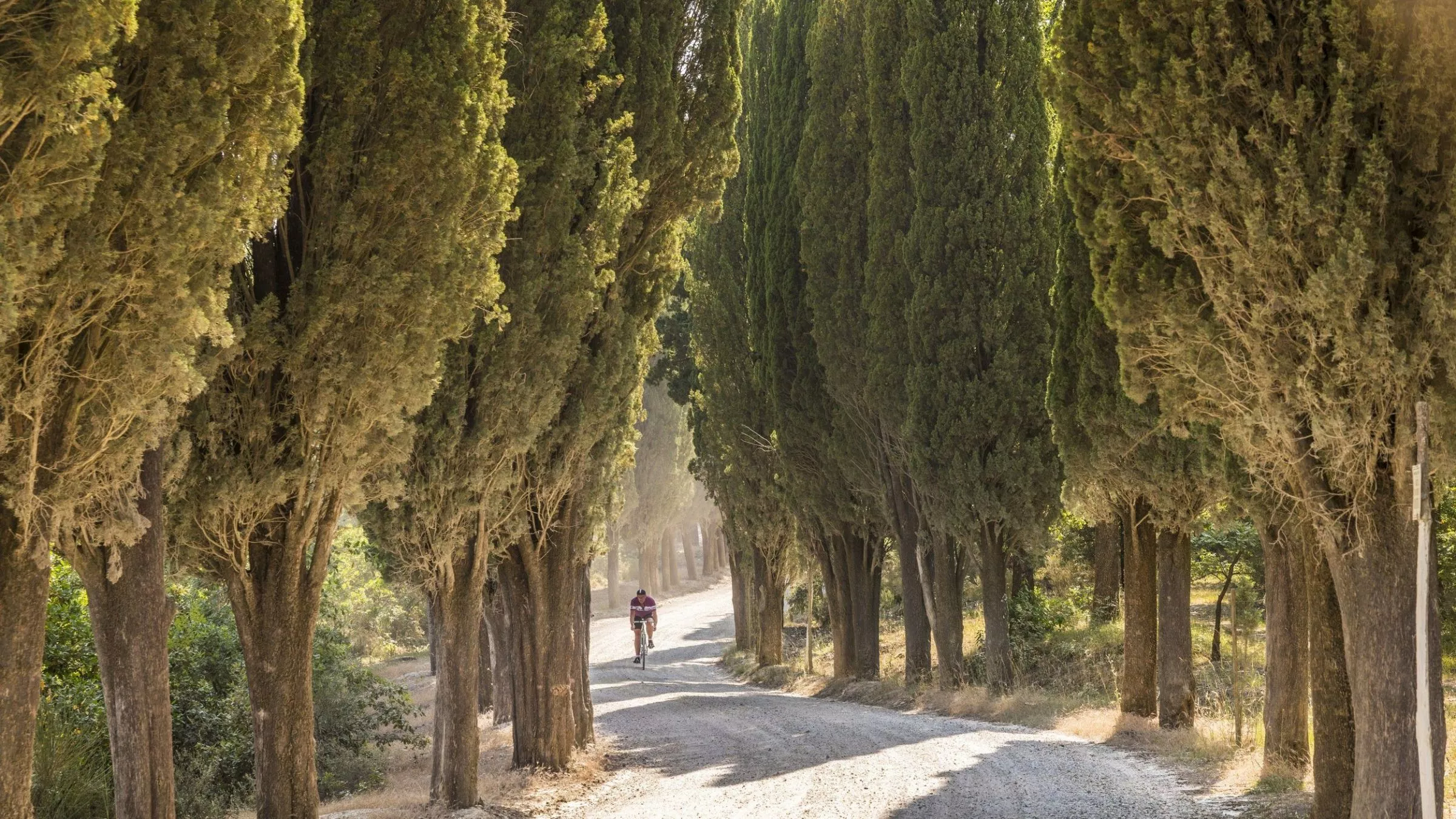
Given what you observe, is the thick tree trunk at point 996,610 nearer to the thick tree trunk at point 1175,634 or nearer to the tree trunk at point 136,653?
the thick tree trunk at point 1175,634

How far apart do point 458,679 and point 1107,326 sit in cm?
715

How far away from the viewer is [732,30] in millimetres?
15406

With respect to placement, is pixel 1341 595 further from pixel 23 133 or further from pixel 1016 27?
pixel 1016 27

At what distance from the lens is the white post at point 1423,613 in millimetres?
6984

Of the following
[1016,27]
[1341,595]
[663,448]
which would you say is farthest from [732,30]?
[663,448]

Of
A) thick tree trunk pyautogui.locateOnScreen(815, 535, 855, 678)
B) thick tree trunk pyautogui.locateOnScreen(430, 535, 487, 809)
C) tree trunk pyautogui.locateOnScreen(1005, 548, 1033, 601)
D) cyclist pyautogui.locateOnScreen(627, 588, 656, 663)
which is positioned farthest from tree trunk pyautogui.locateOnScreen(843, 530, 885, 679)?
thick tree trunk pyautogui.locateOnScreen(430, 535, 487, 809)

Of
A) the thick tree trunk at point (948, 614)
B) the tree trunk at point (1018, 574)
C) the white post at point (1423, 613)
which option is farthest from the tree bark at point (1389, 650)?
the tree trunk at point (1018, 574)

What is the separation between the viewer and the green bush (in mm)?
10961

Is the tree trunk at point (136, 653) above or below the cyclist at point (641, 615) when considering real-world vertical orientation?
above

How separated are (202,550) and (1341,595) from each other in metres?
7.46

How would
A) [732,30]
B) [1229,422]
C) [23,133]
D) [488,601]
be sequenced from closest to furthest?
[23,133] < [1229,422] < [732,30] < [488,601]

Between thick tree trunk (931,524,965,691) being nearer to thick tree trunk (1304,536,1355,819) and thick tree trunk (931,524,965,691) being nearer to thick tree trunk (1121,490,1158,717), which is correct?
thick tree trunk (1121,490,1158,717)

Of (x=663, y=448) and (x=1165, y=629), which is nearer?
(x=1165, y=629)

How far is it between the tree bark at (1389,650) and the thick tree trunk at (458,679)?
7.63 metres
